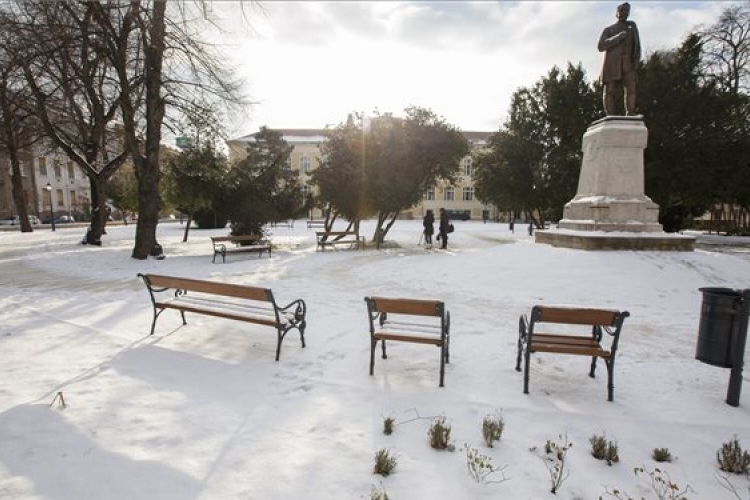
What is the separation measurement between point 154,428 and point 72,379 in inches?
62.3

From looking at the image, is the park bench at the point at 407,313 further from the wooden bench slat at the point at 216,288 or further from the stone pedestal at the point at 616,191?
the stone pedestal at the point at 616,191

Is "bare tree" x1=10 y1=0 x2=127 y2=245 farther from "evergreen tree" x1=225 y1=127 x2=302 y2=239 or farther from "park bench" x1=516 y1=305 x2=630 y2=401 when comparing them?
"park bench" x1=516 y1=305 x2=630 y2=401

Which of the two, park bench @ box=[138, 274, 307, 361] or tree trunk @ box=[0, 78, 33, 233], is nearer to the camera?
park bench @ box=[138, 274, 307, 361]

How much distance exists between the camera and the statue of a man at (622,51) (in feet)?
38.2

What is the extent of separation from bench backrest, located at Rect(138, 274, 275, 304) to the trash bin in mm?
4489

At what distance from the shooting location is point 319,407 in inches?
146

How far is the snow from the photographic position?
2713 millimetres

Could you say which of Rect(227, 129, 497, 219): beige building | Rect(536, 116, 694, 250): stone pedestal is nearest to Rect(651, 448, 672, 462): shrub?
Rect(536, 116, 694, 250): stone pedestal

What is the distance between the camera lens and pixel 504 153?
2409cm

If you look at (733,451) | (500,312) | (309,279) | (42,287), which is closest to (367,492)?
(733,451)

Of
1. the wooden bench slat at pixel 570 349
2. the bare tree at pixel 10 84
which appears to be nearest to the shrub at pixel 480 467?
the wooden bench slat at pixel 570 349

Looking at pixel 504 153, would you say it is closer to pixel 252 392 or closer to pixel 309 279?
pixel 309 279

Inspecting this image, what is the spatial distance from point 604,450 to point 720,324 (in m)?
1.93

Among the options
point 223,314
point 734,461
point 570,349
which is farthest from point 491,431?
point 223,314
